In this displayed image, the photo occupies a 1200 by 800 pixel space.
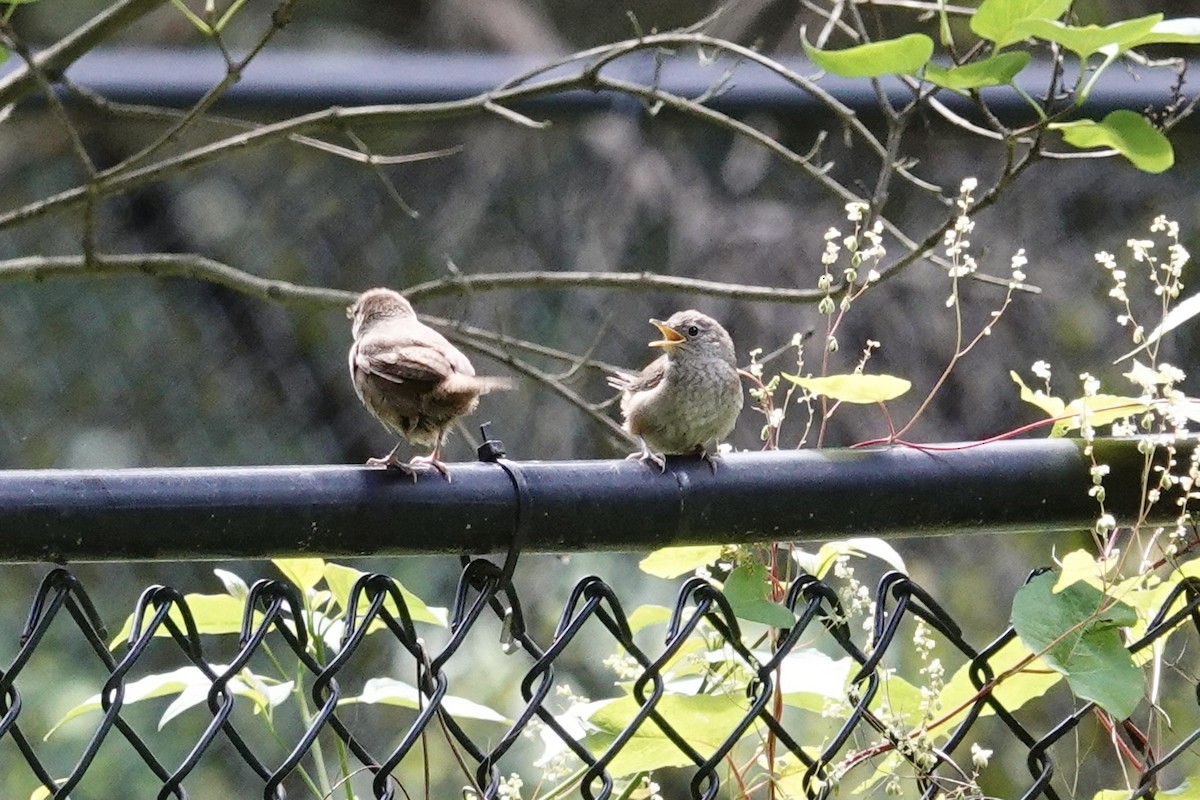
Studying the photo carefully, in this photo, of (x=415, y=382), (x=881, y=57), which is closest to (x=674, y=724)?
(x=881, y=57)

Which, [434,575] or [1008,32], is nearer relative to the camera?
[1008,32]

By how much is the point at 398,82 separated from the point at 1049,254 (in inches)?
77.5

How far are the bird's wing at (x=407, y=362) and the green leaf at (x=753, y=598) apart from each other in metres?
0.99

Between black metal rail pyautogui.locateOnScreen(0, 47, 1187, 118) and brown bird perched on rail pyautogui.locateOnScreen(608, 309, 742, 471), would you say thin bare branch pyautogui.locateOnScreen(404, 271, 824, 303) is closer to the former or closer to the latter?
brown bird perched on rail pyautogui.locateOnScreen(608, 309, 742, 471)

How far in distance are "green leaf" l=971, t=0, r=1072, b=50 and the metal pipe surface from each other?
0.45 m

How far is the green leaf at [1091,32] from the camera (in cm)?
132

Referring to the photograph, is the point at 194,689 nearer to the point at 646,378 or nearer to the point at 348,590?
the point at 348,590

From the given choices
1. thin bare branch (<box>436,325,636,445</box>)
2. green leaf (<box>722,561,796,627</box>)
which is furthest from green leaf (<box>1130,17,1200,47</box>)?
thin bare branch (<box>436,325,636,445</box>)

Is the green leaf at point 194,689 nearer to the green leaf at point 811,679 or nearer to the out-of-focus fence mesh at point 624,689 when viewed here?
the out-of-focus fence mesh at point 624,689

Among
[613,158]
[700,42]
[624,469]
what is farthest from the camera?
[613,158]

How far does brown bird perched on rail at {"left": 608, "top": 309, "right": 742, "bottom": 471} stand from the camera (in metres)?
2.96

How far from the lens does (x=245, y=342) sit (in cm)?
400


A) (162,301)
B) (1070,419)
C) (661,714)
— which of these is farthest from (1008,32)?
(162,301)

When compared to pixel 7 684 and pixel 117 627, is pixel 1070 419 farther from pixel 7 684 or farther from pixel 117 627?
pixel 117 627
